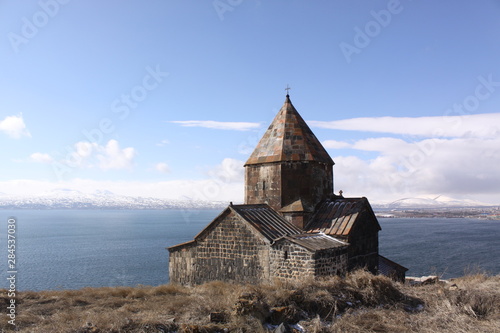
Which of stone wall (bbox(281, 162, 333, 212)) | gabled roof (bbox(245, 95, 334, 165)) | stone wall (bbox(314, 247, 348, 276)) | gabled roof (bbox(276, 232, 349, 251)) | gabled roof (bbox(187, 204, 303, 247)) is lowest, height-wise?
stone wall (bbox(314, 247, 348, 276))

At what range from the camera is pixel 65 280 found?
27516 millimetres

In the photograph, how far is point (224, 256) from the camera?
1073cm

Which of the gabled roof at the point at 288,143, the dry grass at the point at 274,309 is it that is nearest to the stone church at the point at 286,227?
the gabled roof at the point at 288,143

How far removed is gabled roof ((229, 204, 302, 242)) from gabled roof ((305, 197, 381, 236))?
2.32 ft

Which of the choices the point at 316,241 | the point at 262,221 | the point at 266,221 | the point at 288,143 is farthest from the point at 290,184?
the point at 316,241

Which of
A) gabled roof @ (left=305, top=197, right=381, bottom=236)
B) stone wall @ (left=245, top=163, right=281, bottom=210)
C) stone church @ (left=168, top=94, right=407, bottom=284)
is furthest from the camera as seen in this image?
stone wall @ (left=245, top=163, right=281, bottom=210)

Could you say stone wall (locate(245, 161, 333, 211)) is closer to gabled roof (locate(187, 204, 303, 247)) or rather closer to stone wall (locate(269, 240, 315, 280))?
gabled roof (locate(187, 204, 303, 247))

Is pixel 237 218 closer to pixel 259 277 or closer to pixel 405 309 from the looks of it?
pixel 259 277

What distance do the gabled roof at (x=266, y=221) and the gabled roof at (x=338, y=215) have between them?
71 centimetres

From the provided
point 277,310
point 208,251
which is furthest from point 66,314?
point 208,251

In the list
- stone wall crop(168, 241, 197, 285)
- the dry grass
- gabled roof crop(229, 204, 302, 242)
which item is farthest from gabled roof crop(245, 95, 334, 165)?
the dry grass

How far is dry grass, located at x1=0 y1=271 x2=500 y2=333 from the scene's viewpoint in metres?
6.13

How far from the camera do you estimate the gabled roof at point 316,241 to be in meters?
9.38

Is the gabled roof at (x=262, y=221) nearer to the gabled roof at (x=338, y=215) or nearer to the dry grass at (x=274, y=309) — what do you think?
the gabled roof at (x=338, y=215)
